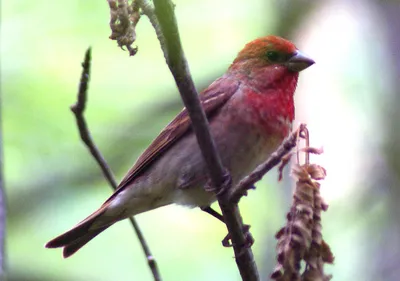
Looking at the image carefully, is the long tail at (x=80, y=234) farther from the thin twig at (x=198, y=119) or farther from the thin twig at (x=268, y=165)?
the thin twig at (x=268, y=165)

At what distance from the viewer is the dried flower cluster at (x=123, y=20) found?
262 cm

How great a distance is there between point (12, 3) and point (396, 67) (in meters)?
4.00

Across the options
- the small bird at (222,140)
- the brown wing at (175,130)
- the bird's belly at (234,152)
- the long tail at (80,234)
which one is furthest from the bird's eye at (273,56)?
the long tail at (80,234)

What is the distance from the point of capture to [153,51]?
7574 millimetres

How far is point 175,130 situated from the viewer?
14.4ft

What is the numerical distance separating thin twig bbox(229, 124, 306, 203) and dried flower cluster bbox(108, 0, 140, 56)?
705 millimetres

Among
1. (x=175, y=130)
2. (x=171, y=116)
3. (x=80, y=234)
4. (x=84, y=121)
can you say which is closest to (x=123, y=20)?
(x=84, y=121)

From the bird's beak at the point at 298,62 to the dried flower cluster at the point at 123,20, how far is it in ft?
6.51

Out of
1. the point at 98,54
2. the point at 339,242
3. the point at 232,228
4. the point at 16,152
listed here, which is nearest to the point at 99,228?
the point at 232,228

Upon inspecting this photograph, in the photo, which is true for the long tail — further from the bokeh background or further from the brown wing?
the bokeh background

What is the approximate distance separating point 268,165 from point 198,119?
334 millimetres

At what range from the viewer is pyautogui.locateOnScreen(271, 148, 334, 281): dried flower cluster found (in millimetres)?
2465

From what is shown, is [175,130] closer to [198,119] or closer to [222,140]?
[222,140]

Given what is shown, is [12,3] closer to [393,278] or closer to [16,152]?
[16,152]
